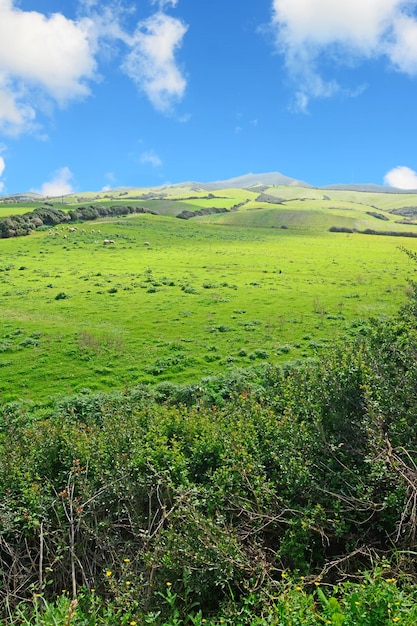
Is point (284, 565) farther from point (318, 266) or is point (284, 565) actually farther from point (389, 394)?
point (318, 266)

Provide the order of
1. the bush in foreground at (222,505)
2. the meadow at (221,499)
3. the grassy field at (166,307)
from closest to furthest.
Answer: the meadow at (221,499) → the bush in foreground at (222,505) → the grassy field at (166,307)

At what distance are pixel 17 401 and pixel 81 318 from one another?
1301cm

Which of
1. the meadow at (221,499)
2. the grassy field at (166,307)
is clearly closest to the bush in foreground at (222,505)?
the meadow at (221,499)

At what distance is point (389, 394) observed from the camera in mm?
8789

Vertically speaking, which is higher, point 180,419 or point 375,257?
point 375,257

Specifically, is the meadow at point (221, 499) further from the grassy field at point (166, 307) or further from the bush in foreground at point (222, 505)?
the grassy field at point (166, 307)

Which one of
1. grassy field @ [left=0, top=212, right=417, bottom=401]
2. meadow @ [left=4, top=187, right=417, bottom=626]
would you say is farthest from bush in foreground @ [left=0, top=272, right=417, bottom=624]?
grassy field @ [left=0, top=212, right=417, bottom=401]

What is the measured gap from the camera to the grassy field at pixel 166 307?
2144 cm

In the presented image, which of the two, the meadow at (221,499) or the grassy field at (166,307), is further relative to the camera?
the grassy field at (166,307)

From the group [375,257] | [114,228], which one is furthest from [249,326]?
[114,228]

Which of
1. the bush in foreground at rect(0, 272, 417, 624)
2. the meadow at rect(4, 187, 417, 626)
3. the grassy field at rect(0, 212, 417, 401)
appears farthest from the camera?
the grassy field at rect(0, 212, 417, 401)

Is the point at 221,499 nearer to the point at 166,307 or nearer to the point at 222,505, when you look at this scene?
the point at 222,505

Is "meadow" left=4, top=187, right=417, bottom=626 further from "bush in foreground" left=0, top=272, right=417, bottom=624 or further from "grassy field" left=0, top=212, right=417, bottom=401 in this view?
"grassy field" left=0, top=212, right=417, bottom=401

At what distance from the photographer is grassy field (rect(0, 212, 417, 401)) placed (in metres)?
21.4
